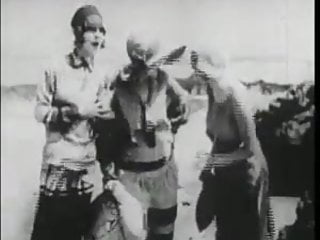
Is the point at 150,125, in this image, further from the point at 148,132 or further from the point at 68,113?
the point at 68,113

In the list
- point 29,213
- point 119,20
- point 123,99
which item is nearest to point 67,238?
point 29,213

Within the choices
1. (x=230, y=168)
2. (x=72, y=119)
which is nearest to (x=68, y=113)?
(x=72, y=119)

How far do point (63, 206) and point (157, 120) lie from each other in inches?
7.3

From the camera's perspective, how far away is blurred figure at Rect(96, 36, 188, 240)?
666 millimetres

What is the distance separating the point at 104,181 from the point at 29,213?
0.39ft

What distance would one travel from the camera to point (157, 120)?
2.21 ft

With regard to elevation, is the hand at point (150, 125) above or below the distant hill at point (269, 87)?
below

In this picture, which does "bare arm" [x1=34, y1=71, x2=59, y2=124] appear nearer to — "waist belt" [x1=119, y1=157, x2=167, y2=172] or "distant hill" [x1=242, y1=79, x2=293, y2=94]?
"waist belt" [x1=119, y1=157, x2=167, y2=172]

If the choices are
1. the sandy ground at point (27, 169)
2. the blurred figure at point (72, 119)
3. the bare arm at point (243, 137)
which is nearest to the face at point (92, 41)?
the blurred figure at point (72, 119)

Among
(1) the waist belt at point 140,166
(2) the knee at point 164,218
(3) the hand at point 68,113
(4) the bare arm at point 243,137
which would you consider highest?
(3) the hand at point 68,113

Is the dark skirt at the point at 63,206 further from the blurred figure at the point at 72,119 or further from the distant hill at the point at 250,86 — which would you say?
the distant hill at the point at 250,86

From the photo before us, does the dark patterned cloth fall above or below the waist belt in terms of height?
below

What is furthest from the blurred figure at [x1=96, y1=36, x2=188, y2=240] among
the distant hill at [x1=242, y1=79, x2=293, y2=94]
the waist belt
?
the distant hill at [x1=242, y1=79, x2=293, y2=94]

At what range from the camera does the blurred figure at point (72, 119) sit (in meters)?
0.67
